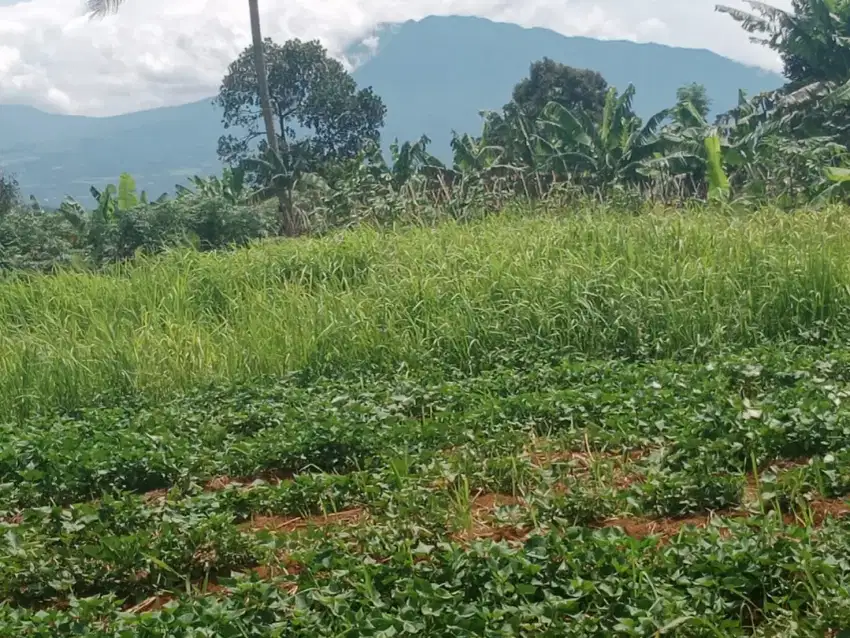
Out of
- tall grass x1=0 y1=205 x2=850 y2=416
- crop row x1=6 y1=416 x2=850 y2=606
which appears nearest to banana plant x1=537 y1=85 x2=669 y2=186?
tall grass x1=0 y1=205 x2=850 y2=416

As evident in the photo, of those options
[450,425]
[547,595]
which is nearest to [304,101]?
[450,425]

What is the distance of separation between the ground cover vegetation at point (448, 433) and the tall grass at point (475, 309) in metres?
0.03

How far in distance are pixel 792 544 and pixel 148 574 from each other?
78.0 inches

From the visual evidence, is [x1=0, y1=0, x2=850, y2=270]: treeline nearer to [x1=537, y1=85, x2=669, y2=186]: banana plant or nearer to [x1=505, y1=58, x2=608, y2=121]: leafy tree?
[x1=537, y1=85, x2=669, y2=186]: banana plant

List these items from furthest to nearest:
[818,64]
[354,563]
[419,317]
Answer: [818,64]
[419,317]
[354,563]

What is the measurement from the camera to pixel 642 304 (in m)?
5.71

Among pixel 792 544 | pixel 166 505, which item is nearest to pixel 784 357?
pixel 792 544

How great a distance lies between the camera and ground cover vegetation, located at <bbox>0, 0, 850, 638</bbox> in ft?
8.18

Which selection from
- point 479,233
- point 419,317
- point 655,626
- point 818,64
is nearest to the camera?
point 655,626

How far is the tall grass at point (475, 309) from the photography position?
221 inches

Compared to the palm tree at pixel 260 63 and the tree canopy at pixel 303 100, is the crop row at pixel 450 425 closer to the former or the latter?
the palm tree at pixel 260 63

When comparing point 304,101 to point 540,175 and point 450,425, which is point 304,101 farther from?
point 450,425

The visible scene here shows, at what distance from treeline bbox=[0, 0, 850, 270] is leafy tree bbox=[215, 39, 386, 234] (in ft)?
21.8

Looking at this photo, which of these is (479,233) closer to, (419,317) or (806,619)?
(419,317)
